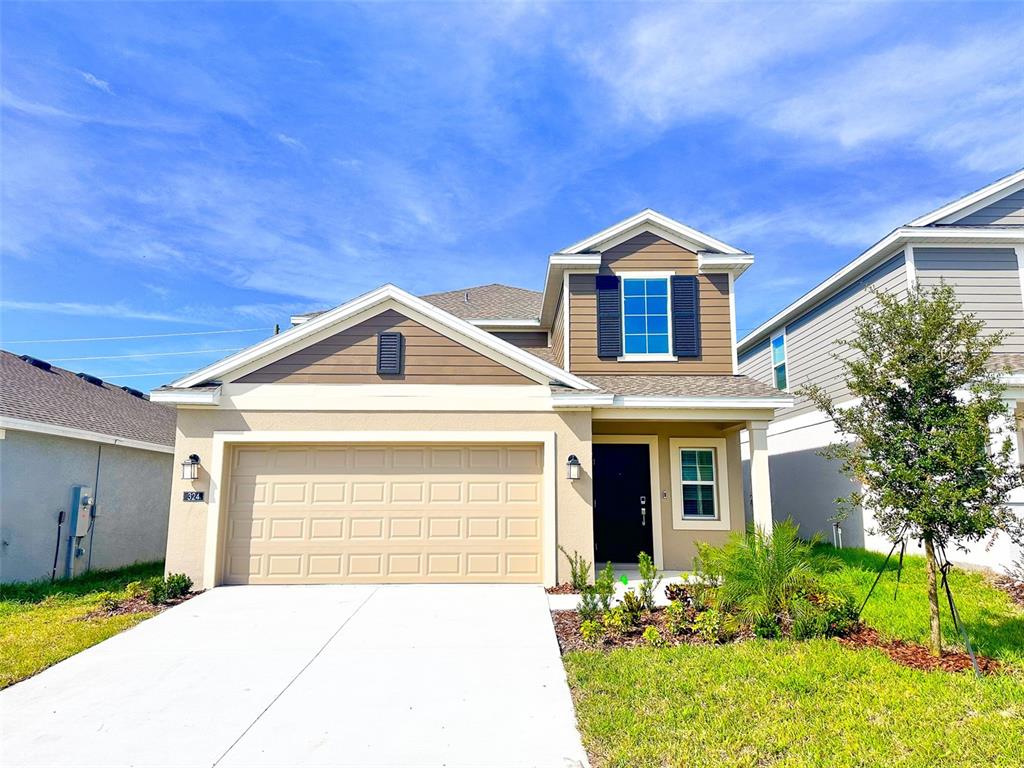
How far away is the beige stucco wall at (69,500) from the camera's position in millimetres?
9305

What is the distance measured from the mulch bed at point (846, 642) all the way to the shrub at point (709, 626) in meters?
0.07

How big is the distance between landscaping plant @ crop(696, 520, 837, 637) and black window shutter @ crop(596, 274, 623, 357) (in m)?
4.79

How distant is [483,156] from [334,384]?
26.1ft

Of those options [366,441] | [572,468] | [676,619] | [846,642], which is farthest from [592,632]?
[366,441]

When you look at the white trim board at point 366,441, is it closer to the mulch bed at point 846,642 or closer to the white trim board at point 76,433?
the mulch bed at point 846,642

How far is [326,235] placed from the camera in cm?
2144

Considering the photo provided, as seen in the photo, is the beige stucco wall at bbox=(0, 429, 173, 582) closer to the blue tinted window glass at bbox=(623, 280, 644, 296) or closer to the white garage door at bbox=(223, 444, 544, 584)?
the white garage door at bbox=(223, 444, 544, 584)

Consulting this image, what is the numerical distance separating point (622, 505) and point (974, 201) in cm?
856

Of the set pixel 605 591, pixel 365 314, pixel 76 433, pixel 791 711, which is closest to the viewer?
pixel 791 711

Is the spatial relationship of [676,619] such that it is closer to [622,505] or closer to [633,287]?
[622,505]

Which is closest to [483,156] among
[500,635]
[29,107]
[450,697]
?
[29,107]

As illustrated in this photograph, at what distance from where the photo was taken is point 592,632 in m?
6.19

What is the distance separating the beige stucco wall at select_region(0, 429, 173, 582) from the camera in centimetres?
930

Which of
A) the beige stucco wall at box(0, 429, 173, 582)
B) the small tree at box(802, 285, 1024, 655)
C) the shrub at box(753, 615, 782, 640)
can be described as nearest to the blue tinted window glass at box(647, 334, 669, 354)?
the small tree at box(802, 285, 1024, 655)
